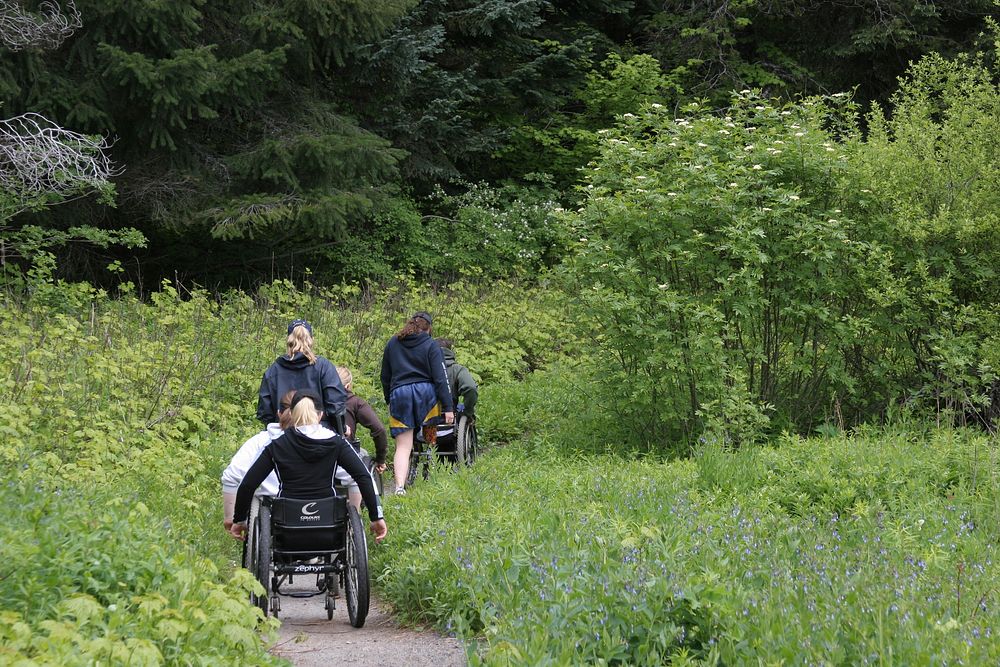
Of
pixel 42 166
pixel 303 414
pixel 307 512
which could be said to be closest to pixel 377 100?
pixel 42 166

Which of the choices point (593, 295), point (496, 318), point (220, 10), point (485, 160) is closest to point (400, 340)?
point (593, 295)

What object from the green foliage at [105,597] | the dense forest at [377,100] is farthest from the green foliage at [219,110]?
the green foliage at [105,597]

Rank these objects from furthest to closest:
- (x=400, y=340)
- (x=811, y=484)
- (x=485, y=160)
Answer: (x=485, y=160), (x=400, y=340), (x=811, y=484)

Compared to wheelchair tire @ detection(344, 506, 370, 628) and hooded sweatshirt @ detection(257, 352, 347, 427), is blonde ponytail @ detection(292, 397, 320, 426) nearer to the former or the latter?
wheelchair tire @ detection(344, 506, 370, 628)

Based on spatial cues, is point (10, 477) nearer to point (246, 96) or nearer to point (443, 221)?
point (246, 96)

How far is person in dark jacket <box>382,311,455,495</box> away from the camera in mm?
9297

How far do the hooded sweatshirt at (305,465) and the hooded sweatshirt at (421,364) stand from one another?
333 centimetres

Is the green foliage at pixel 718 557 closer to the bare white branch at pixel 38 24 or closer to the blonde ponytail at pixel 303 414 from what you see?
the blonde ponytail at pixel 303 414

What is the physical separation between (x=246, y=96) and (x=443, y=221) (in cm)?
631

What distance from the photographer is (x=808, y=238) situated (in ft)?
32.1

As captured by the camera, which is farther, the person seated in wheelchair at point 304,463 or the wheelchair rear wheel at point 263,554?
the person seated in wheelchair at point 304,463

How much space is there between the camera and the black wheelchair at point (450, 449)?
9695mm

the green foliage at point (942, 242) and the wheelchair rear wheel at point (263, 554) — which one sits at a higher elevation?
the green foliage at point (942, 242)

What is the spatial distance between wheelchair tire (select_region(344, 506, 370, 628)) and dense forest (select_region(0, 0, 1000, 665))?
32cm
